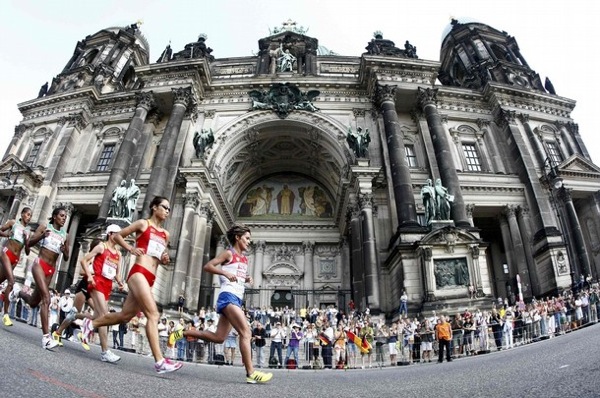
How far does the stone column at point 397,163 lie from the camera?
18688mm

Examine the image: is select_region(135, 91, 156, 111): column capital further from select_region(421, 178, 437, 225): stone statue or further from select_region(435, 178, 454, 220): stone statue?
select_region(435, 178, 454, 220): stone statue

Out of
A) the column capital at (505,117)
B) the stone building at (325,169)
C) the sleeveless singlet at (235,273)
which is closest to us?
the sleeveless singlet at (235,273)

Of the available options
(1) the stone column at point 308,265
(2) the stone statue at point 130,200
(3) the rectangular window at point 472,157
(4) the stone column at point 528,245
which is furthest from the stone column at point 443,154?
(2) the stone statue at point 130,200

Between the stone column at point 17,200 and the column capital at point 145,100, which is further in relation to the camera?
the column capital at point 145,100

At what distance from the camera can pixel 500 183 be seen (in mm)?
23078

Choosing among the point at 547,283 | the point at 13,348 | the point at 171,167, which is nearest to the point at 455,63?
the point at 547,283

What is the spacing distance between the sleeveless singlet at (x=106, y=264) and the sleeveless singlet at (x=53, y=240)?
0.96m

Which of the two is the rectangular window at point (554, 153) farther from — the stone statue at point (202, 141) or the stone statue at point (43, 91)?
the stone statue at point (43, 91)

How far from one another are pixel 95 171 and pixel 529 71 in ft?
111

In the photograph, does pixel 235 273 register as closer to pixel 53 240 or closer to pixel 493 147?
pixel 53 240

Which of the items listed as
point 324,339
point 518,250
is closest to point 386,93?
point 518,250

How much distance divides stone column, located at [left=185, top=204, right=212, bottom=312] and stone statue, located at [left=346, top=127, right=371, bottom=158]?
9.29 m

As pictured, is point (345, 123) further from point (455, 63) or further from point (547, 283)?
point (455, 63)

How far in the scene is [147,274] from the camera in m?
4.11
